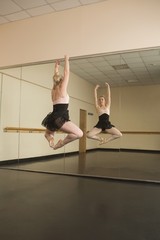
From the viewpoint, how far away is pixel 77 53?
474 cm

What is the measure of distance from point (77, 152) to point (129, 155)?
134cm

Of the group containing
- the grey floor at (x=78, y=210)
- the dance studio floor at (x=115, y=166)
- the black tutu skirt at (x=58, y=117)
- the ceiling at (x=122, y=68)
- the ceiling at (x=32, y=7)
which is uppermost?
the ceiling at (x=32, y=7)

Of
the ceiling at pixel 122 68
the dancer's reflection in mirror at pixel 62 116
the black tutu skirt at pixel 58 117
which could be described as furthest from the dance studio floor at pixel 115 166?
the black tutu skirt at pixel 58 117

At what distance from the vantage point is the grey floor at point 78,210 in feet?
6.73

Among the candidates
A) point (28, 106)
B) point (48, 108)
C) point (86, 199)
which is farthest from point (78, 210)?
point (28, 106)

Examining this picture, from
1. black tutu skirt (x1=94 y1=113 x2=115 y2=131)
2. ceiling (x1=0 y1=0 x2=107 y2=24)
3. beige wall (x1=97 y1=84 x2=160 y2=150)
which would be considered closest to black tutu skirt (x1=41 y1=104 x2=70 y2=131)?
black tutu skirt (x1=94 y1=113 x2=115 y2=131)

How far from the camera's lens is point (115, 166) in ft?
16.0

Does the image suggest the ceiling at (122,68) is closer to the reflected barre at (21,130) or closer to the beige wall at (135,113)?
the beige wall at (135,113)

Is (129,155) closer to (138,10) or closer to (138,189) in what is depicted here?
(138,189)

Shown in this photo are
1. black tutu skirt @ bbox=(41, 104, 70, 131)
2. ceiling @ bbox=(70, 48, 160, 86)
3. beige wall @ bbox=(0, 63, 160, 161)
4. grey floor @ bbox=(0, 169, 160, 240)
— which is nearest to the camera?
grey floor @ bbox=(0, 169, 160, 240)

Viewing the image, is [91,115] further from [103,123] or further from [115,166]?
[115,166]

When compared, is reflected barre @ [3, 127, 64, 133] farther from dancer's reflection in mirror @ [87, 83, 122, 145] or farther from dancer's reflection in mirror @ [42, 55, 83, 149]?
dancer's reflection in mirror @ [42, 55, 83, 149]

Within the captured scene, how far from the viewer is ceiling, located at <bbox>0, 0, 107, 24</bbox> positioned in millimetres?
4578

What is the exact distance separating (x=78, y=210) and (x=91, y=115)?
8.25 ft
